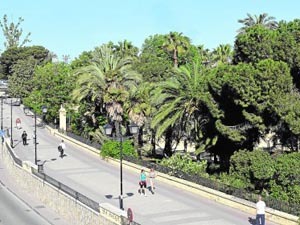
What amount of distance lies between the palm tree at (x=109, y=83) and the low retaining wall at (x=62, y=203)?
8363 millimetres

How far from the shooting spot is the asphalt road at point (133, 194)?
2412 cm

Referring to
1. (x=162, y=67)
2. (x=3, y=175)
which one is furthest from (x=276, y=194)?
(x=162, y=67)

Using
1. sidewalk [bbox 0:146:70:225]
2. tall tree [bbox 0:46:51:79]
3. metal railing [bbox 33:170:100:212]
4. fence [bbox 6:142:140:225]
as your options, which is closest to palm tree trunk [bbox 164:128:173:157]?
fence [bbox 6:142:140:225]

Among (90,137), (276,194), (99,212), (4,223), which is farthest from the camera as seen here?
(90,137)

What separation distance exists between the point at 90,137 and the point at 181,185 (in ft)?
73.9

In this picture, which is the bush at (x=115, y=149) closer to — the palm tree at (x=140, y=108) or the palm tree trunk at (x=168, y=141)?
the palm tree at (x=140, y=108)

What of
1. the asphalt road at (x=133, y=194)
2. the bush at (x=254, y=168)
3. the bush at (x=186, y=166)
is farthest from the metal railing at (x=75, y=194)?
the bush at (x=254, y=168)

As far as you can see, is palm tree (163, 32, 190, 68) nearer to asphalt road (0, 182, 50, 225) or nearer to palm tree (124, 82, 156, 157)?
palm tree (124, 82, 156, 157)

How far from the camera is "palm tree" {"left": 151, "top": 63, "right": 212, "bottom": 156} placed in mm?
35781

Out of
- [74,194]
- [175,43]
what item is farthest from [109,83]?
[74,194]

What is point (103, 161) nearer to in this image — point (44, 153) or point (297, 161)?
point (44, 153)

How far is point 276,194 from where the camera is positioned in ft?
86.4

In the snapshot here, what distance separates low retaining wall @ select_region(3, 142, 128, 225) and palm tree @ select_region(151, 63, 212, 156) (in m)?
8.47

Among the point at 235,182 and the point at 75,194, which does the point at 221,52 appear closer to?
the point at 235,182
